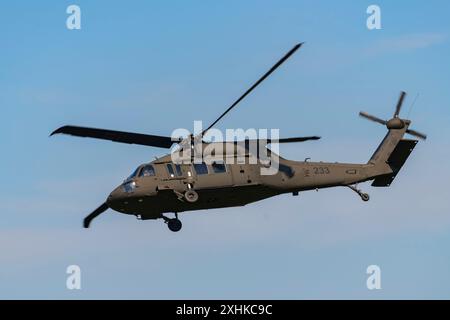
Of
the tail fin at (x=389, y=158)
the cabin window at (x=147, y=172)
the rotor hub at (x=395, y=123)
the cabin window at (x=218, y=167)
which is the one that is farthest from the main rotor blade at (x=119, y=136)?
the rotor hub at (x=395, y=123)

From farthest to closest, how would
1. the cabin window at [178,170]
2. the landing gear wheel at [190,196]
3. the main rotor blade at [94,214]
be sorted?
the main rotor blade at [94,214]
the cabin window at [178,170]
the landing gear wheel at [190,196]

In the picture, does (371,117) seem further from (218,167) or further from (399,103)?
(218,167)

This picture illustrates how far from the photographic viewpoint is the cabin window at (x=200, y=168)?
163 ft

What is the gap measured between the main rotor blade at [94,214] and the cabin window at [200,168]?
532cm

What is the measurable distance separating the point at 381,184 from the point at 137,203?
12.8 m

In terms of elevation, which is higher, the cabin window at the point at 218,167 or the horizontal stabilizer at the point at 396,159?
the horizontal stabilizer at the point at 396,159

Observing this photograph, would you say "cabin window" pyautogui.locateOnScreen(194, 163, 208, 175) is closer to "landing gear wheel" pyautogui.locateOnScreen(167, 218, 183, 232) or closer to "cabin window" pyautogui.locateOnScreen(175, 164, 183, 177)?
"cabin window" pyautogui.locateOnScreen(175, 164, 183, 177)

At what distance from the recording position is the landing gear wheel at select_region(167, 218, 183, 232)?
168ft

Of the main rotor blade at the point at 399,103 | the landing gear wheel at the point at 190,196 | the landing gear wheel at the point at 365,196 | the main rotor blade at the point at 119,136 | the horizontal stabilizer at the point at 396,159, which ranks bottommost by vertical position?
the landing gear wheel at the point at 190,196

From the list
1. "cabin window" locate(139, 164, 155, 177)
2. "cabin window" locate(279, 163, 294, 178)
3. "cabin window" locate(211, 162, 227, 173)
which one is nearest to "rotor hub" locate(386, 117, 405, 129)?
"cabin window" locate(279, 163, 294, 178)

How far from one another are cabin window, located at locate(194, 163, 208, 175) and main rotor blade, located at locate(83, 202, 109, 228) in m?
5.32

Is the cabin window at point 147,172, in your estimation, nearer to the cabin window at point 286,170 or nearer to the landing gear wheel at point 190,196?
the landing gear wheel at point 190,196
